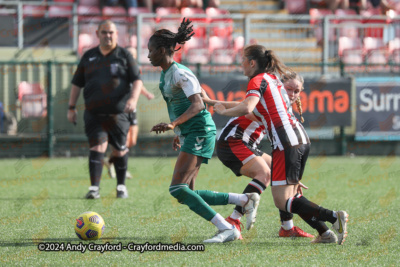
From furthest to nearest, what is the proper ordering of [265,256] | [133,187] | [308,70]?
1. [308,70]
2. [133,187]
3. [265,256]

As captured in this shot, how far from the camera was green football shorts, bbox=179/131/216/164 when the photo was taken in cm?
517

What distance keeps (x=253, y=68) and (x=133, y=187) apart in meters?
4.32

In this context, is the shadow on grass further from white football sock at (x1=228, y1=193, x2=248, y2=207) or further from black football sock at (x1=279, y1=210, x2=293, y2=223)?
black football sock at (x1=279, y1=210, x2=293, y2=223)

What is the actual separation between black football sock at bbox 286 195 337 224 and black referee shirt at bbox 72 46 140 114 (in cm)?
356

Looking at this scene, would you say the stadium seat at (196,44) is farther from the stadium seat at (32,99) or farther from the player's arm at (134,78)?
the player's arm at (134,78)

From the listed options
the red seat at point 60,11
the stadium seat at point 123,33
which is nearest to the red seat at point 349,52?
the stadium seat at point 123,33

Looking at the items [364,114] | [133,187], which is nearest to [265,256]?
[133,187]

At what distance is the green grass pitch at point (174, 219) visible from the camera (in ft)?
15.0

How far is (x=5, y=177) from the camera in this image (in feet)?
34.5

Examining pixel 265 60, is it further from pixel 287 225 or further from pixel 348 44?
pixel 348 44

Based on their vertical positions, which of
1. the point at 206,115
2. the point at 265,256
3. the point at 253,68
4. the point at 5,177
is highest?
the point at 253,68

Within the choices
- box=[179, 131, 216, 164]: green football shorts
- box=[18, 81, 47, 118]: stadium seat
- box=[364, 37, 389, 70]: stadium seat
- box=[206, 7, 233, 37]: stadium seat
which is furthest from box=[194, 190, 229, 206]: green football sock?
box=[364, 37, 389, 70]: stadium seat

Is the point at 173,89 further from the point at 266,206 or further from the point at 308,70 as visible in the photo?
the point at 308,70

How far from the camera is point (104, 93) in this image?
791 centimetres
